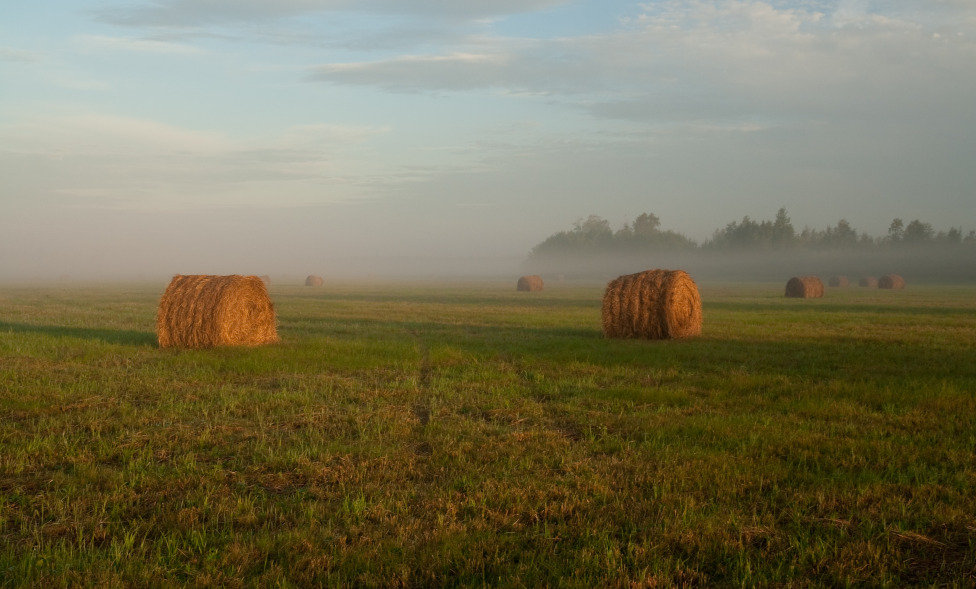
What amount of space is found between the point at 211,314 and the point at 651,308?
11102 mm

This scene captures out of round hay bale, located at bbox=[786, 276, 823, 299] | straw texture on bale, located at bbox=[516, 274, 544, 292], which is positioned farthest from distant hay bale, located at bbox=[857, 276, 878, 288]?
straw texture on bale, located at bbox=[516, 274, 544, 292]

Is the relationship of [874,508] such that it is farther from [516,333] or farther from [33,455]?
[516,333]

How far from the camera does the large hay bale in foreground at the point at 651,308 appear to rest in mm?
18500

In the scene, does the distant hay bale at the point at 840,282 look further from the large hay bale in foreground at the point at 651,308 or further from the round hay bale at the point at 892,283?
the large hay bale in foreground at the point at 651,308

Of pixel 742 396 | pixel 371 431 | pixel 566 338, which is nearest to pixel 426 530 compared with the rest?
pixel 371 431

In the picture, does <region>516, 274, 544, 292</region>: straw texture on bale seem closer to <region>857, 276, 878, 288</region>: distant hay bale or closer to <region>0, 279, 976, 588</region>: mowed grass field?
<region>857, 276, 878, 288</region>: distant hay bale

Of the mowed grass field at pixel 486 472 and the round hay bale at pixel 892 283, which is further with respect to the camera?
the round hay bale at pixel 892 283

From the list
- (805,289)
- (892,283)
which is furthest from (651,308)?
(892,283)

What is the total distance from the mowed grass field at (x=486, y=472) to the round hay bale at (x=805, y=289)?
29502mm

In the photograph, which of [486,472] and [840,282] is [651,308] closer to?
[486,472]

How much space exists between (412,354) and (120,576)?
10.6 meters

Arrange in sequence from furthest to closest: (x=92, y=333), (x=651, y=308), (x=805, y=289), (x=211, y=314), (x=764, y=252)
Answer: (x=764, y=252) → (x=805, y=289) → (x=651, y=308) → (x=92, y=333) → (x=211, y=314)

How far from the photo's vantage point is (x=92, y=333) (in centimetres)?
1852

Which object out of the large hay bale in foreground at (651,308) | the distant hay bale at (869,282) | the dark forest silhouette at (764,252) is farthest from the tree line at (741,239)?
the large hay bale in foreground at (651,308)
